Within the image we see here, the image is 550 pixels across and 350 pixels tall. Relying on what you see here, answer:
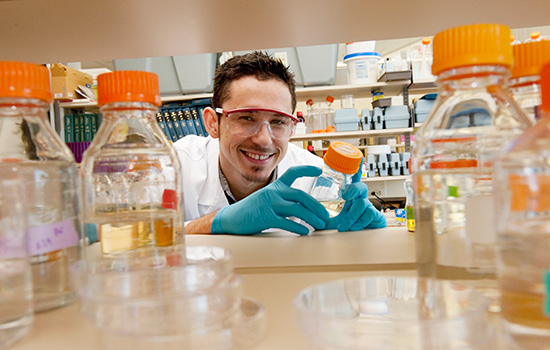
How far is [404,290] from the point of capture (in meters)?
0.49

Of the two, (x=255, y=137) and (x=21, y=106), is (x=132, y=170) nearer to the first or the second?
(x=21, y=106)

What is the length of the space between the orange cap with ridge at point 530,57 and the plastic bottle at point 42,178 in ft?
2.14

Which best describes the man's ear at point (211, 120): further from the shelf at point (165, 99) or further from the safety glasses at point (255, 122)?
the shelf at point (165, 99)

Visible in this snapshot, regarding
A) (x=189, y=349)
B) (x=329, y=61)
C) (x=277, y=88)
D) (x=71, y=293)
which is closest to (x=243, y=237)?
(x=71, y=293)

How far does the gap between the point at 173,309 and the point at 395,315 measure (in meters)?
0.26

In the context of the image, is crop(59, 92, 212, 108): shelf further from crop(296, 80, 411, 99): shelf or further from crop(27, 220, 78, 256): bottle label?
crop(27, 220, 78, 256): bottle label

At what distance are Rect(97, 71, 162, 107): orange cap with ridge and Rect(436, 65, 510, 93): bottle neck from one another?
0.40 m

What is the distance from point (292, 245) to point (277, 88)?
1.13 m

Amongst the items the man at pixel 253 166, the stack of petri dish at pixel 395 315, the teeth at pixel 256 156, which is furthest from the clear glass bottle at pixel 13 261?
the teeth at pixel 256 156

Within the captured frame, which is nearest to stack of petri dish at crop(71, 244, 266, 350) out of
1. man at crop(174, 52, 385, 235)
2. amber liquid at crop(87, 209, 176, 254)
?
amber liquid at crop(87, 209, 176, 254)

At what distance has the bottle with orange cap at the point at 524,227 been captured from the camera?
1.09 feet

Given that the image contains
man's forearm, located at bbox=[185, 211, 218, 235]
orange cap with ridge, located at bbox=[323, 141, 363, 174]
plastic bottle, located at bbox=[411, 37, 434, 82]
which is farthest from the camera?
plastic bottle, located at bbox=[411, 37, 434, 82]

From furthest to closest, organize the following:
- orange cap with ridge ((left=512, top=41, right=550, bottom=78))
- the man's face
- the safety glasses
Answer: the man's face → the safety glasses → orange cap with ridge ((left=512, top=41, right=550, bottom=78))

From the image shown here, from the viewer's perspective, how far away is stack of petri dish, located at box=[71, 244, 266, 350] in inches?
14.4
